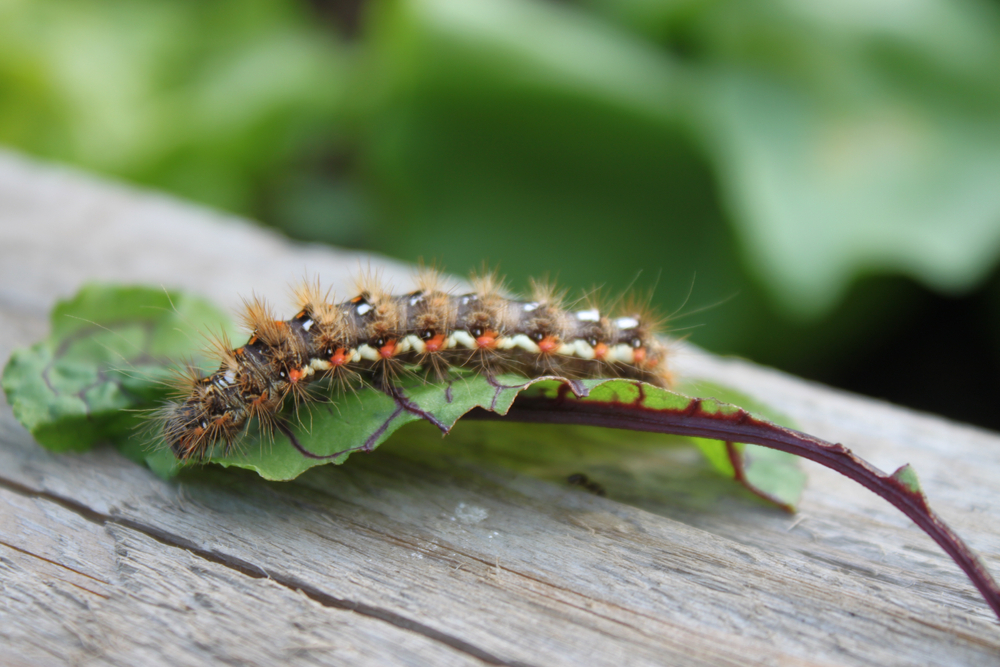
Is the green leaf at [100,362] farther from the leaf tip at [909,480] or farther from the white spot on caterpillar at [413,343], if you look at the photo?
the leaf tip at [909,480]

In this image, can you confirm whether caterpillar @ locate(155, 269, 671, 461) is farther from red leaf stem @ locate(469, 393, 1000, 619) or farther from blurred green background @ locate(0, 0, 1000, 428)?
blurred green background @ locate(0, 0, 1000, 428)

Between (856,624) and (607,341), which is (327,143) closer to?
(607,341)

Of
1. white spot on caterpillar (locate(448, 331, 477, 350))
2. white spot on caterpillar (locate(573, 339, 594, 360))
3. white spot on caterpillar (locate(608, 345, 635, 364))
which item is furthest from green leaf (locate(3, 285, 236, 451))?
white spot on caterpillar (locate(608, 345, 635, 364))

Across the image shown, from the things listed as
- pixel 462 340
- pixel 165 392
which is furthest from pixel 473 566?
pixel 165 392

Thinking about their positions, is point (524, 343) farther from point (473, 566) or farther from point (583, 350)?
point (473, 566)

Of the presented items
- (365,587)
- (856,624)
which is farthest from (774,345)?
(365,587)

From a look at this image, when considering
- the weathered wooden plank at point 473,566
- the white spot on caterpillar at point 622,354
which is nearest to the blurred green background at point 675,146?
the white spot on caterpillar at point 622,354
